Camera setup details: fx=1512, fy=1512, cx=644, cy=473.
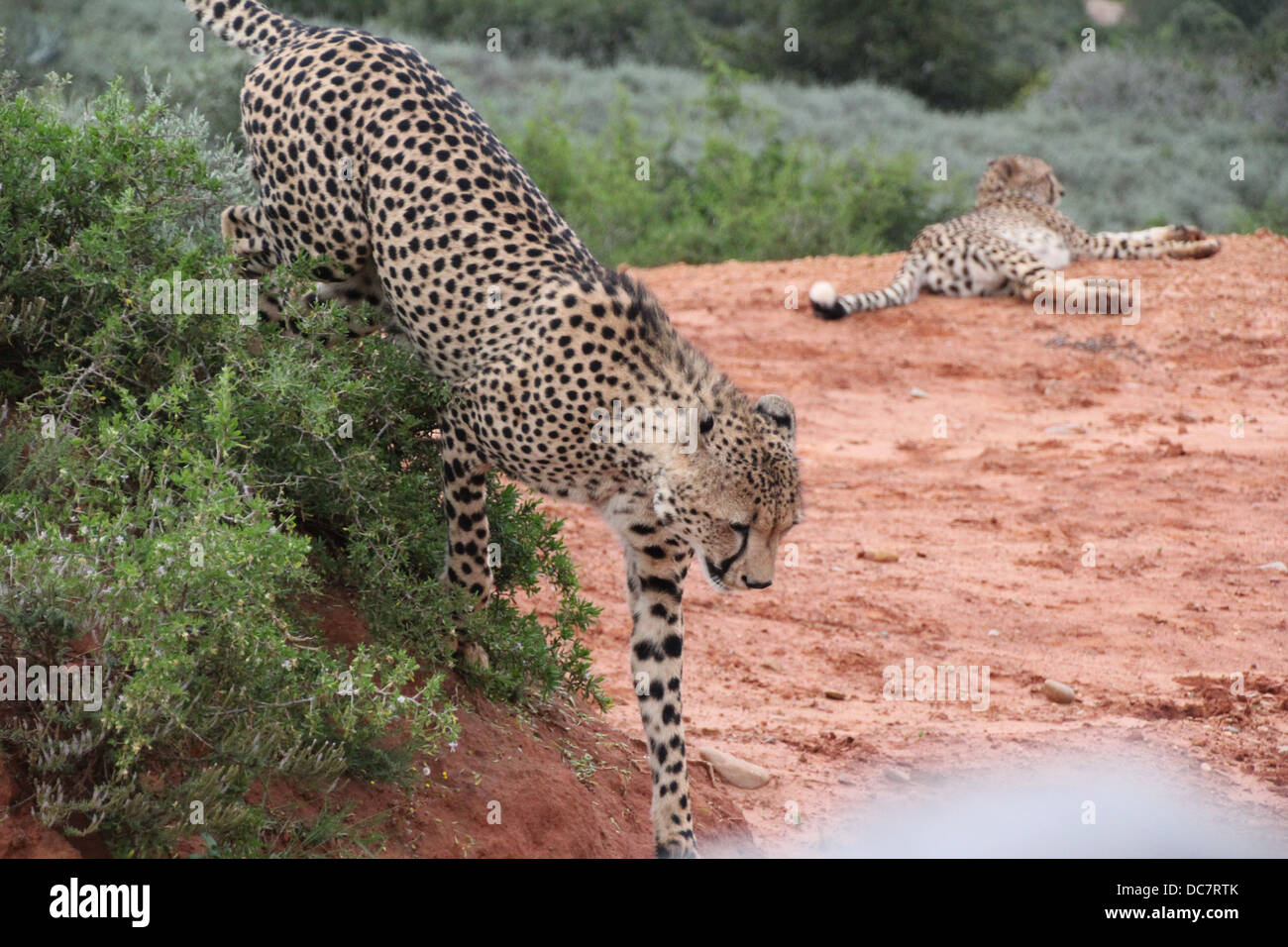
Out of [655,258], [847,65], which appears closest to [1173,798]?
[655,258]

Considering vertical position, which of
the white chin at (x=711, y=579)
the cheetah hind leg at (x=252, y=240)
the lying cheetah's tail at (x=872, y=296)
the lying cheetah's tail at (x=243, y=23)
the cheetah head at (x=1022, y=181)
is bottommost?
the white chin at (x=711, y=579)

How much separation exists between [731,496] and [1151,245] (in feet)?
32.4

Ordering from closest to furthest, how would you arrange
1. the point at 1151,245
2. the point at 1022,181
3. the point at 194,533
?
the point at 194,533
the point at 1151,245
the point at 1022,181

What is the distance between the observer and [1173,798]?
4.88 meters

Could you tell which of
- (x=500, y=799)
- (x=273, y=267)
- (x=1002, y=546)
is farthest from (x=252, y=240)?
(x=1002, y=546)

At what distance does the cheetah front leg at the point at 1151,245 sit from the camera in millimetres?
12828

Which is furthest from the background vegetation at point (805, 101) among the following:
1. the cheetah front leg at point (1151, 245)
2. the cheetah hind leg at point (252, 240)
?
the cheetah hind leg at point (252, 240)

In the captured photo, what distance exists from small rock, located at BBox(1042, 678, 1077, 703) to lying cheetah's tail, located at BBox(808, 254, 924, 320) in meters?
5.97

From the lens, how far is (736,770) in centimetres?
510

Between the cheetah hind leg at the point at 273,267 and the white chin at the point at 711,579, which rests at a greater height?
the cheetah hind leg at the point at 273,267

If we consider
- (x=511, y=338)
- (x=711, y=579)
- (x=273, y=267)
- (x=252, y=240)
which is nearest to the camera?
(x=711, y=579)

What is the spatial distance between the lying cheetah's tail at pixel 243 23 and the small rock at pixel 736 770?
3048 millimetres

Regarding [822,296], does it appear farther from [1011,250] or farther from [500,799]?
[500,799]

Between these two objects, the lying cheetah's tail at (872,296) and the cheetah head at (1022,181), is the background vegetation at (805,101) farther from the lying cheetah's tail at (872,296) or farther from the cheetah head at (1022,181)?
the lying cheetah's tail at (872,296)
